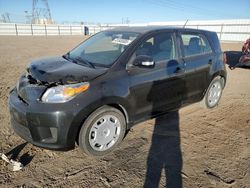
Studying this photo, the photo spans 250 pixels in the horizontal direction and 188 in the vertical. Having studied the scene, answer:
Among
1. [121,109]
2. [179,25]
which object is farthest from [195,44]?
[179,25]

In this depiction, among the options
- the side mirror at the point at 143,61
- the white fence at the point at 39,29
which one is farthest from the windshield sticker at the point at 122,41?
the white fence at the point at 39,29

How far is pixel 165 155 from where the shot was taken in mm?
3350

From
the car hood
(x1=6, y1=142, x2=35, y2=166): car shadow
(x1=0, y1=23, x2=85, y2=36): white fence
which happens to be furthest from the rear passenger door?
(x1=0, y1=23, x2=85, y2=36): white fence

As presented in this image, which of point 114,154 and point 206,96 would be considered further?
point 206,96

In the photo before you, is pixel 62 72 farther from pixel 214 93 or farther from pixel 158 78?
pixel 214 93

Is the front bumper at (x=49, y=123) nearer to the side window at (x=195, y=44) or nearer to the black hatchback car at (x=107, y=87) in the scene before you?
the black hatchback car at (x=107, y=87)

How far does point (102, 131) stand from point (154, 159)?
83 cm

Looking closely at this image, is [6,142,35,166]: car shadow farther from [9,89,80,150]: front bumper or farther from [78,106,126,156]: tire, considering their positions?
[78,106,126,156]: tire

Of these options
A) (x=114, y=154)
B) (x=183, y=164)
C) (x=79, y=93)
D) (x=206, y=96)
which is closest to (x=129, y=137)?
(x=114, y=154)

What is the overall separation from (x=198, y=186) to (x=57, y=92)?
80.3 inches

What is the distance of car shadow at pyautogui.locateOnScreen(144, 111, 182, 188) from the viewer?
2.83 metres

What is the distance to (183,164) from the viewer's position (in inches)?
124

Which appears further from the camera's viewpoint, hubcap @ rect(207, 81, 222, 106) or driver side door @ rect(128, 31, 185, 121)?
hubcap @ rect(207, 81, 222, 106)

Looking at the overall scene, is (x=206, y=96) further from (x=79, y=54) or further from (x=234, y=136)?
(x=79, y=54)
